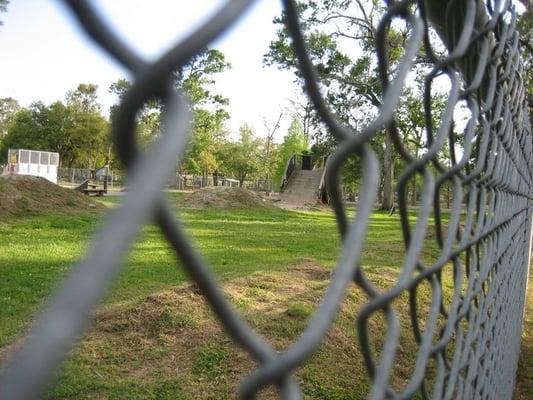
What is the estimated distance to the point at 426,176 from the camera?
2.30ft

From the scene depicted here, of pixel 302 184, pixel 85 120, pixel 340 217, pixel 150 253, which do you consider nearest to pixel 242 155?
pixel 85 120

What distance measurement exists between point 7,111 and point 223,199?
40.2 metres

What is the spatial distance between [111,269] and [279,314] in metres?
3.46

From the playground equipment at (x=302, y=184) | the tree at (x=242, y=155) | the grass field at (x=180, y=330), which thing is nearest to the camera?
the grass field at (x=180, y=330)

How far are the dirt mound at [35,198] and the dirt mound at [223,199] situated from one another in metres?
3.15

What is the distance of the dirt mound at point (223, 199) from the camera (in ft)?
52.9

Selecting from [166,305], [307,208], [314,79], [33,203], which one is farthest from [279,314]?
[307,208]

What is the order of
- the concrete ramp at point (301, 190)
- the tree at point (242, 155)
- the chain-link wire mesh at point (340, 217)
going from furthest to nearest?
the tree at point (242, 155) < the concrete ramp at point (301, 190) < the chain-link wire mesh at point (340, 217)

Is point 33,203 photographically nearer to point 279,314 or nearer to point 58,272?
point 58,272

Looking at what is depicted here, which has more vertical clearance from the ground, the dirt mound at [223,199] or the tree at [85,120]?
the tree at [85,120]

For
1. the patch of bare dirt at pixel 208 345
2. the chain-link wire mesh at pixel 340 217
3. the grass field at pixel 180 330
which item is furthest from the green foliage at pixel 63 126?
the chain-link wire mesh at pixel 340 217

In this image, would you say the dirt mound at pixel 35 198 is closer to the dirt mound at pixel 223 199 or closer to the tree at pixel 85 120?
the dirt mound at pixel 223 199

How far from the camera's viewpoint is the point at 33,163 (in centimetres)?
2861

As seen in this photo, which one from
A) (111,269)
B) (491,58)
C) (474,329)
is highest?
(491,58)
